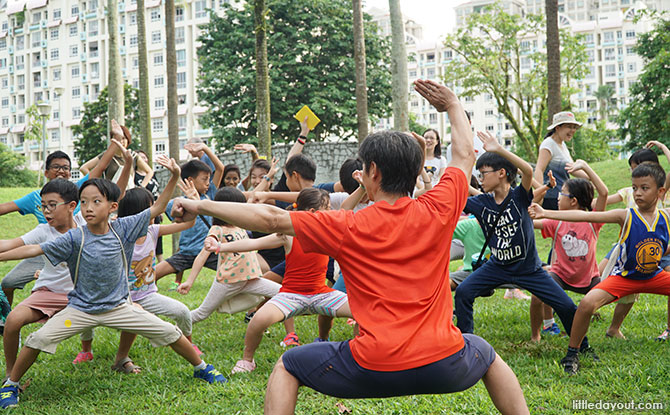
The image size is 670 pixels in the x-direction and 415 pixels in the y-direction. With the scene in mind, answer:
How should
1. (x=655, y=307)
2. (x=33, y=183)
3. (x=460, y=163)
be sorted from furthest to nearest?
(x=33, y=183)
(x=655, y=307)
(x=460, y=163)

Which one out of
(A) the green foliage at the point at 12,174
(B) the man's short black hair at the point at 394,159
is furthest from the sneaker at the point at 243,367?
(A) the green foliage at the point at 12,174

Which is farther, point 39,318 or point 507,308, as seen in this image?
point 507,308

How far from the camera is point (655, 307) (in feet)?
25.8

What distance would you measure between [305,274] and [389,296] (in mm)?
2915

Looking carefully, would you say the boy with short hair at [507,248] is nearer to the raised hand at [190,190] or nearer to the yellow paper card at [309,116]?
the raised hand at [190,190]

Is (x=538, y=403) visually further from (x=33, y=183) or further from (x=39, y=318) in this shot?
(x=33, y=183)

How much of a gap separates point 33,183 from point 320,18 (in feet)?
85.6

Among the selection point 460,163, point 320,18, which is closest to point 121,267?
point 460,163

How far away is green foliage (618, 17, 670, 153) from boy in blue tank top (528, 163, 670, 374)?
20075 millimetres

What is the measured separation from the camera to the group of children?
201 inches

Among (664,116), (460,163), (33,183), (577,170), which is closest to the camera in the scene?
(460,163)

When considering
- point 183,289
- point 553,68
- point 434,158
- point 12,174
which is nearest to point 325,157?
point 553,68

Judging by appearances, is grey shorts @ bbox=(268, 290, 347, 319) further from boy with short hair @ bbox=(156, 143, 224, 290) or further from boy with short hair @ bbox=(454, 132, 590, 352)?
boy with short hair @ bbox=(156, 143, 224, 290)

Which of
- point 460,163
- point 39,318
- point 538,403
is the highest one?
point 460,163
